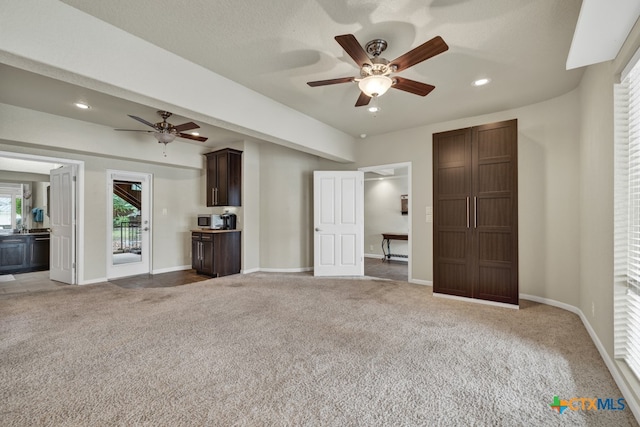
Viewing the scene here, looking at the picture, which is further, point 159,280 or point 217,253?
point 217,253

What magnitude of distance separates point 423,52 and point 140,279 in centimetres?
576

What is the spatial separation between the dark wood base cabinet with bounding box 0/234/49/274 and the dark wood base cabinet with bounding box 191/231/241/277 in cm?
389

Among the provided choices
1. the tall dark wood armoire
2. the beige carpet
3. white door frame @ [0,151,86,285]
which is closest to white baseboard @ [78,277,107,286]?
white door frame @ [0,151,86,285]

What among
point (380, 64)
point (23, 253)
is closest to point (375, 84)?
point (380, 64)

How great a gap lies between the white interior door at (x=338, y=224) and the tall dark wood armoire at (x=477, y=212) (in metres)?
1.69

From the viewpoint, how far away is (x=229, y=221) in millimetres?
5785

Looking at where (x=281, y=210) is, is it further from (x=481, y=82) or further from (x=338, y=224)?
(x=481, y=82)

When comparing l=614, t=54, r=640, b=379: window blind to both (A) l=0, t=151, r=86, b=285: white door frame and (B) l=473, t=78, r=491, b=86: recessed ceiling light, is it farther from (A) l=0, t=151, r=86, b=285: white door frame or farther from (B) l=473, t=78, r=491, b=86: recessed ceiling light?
(A) l=0, t=151, r=86, b=285: white door frame

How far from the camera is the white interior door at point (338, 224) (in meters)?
5.55

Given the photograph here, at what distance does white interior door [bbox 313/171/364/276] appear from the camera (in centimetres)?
555

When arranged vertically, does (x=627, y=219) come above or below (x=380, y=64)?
below

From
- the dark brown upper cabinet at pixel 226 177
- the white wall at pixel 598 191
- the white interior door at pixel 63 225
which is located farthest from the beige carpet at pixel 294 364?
the dark brown upper cabinet at pixel 226 177

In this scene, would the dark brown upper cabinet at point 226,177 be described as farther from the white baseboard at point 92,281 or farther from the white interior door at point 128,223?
the white baseboard at point 92,281

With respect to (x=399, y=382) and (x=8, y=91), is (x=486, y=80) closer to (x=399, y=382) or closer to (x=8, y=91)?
(x=399, y=382)
